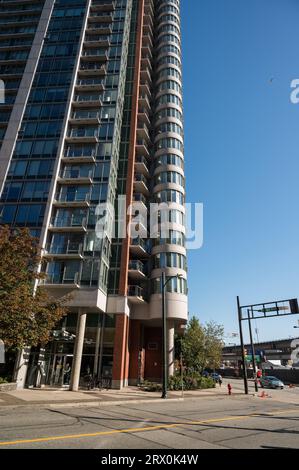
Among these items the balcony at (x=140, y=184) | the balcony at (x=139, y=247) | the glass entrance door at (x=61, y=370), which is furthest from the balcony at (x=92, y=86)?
the glass entrance door at (x=61, y=370)

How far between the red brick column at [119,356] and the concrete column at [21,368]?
24.0 ft

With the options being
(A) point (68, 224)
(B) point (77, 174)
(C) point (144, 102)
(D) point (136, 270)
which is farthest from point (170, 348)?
(C) point (144, 102)

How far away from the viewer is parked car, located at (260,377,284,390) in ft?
132

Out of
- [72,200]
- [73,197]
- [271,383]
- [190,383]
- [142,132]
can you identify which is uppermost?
[142,132]

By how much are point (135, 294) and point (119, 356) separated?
249 inches

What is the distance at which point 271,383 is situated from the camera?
135 feet

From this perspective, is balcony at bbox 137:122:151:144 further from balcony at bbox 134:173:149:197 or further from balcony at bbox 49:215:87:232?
balcony at bbox 49:215:87:232

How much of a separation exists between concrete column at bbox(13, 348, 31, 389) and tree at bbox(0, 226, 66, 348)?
6108 millimetres

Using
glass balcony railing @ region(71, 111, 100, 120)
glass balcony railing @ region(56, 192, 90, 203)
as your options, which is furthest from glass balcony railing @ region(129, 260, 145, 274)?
glass balcony railing @ region(71, 111, 100, 120)

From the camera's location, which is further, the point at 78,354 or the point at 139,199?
the point at 139,199

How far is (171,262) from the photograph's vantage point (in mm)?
35281

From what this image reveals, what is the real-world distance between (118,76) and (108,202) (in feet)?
59.6

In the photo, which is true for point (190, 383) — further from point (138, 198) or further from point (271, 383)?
point (138, 198)
